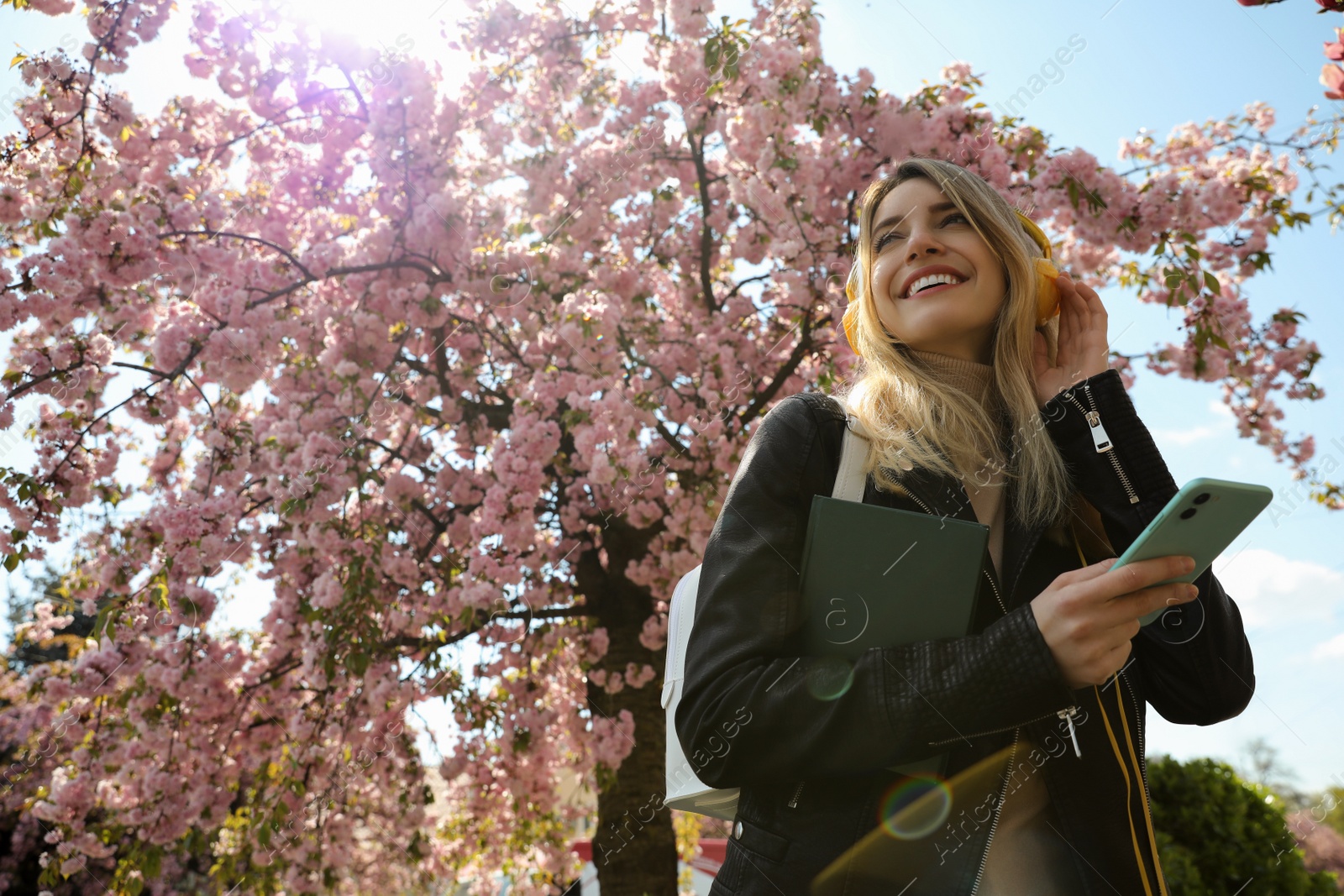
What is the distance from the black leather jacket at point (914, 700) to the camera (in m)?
0.94

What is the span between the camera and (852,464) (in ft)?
4.03

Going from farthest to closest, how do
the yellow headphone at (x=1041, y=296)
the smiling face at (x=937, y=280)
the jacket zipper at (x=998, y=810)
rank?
the yellow headphone at (x=1041, y=296)
the smiling face at (x=937, y=280)
the jacket zipper at (x=998, y=810)

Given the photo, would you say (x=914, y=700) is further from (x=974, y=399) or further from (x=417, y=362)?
(x=417, y=362)

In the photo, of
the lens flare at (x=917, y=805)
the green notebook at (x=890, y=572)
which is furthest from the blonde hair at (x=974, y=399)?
the lens flare at (x=917, y=805)

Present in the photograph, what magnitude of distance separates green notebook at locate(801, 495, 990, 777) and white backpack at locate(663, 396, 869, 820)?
0.45ft

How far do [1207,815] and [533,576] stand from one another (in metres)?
4.45

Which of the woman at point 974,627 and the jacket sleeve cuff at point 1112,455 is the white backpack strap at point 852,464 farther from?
the jacket sleeve cuff at point 1112,455

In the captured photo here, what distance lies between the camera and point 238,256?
451cm

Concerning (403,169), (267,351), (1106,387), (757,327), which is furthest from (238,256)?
(1106,387)

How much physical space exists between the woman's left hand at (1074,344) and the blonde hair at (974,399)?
2 centimetres

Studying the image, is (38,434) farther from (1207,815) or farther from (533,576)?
(1207,815)

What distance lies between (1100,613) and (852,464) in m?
0.42

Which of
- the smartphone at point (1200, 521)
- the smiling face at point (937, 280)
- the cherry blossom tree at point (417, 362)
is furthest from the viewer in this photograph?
the cherry blossom tree at point (417, 362)

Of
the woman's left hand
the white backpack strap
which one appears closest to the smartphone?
the white backpack strap
